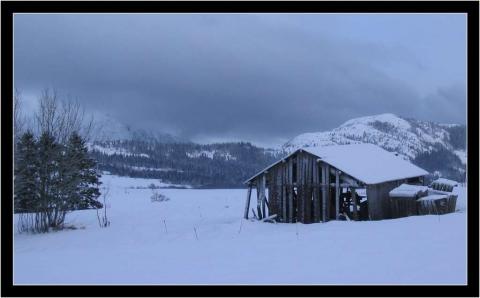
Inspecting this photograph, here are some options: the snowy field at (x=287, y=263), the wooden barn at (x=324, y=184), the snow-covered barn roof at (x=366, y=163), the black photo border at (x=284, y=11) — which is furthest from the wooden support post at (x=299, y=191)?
the black photo border at (x=284, y=11)

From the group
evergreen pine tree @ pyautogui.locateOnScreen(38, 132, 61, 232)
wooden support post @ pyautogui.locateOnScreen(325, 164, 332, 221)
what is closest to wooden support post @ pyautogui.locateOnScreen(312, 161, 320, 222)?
wooden support post @ pyautogui.locateOnScreen(325, 164, 332, 221)

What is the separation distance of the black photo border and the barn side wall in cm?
1518

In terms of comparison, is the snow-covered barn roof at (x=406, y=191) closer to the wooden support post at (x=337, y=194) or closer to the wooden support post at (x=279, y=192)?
the wooden support post at (x=337, y=194)

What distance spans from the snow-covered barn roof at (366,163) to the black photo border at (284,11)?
15.0m

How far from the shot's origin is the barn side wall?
2191 cm

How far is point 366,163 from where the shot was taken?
1013 inches

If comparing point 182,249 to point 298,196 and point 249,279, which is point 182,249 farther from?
point 298,196

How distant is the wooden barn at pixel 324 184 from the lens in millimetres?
22406

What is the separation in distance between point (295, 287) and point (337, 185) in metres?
16.8

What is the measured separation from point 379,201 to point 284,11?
17.7 metres

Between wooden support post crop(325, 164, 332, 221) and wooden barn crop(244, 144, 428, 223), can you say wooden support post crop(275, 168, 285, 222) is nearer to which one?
wooden barn crop(244, 144, 428, 223)

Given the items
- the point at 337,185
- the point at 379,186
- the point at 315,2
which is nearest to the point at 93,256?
the point at 315,2

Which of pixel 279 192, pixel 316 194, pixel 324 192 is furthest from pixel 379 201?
pixel 279 192

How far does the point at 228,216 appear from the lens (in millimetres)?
28062
